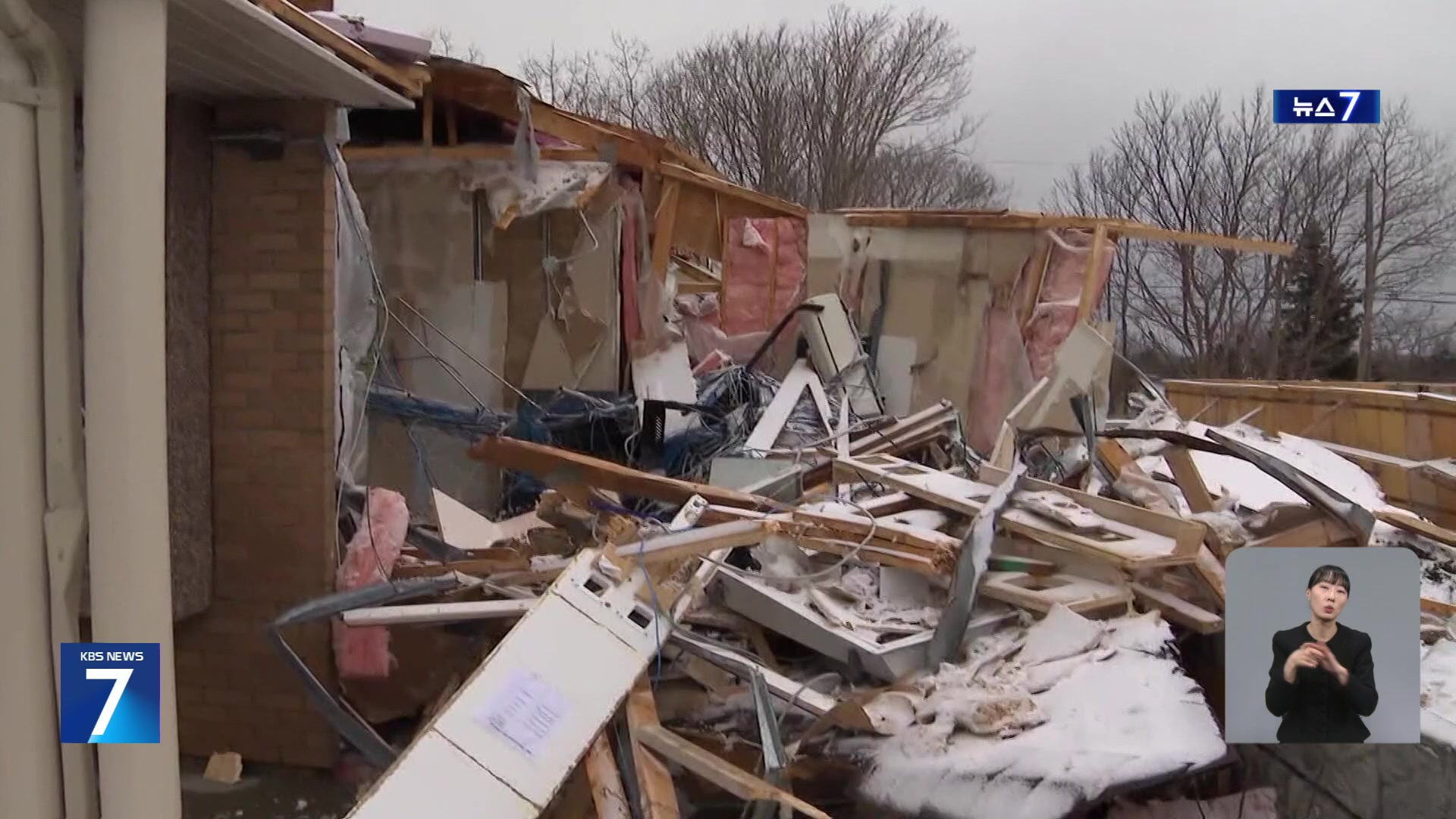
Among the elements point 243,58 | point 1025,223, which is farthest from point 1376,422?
point 243,58

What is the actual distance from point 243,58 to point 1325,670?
142 inches

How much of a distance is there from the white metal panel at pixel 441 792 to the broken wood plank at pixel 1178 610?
2411 mm

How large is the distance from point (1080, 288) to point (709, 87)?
19670mm

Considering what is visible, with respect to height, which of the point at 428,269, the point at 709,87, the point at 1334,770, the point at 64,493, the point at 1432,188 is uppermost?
the point at 709,87

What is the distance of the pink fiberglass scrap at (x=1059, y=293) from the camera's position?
8.26 metres

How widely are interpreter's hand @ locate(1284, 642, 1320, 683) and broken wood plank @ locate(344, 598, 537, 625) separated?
8.25ft

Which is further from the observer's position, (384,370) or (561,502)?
(384,370)

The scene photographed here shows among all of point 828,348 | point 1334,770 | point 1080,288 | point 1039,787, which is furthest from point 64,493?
point 1080,288

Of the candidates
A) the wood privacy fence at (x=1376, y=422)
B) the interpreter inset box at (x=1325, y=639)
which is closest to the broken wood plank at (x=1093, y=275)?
the wood privacy fence at (x=1376, y=422)

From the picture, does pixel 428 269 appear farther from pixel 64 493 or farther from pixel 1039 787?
pixel 1039 787

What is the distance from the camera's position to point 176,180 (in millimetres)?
3906

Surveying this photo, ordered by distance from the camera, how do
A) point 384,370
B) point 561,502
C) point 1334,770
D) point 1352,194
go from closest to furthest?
point 1334,770
point 561,502
point 384,370
point 1352,194

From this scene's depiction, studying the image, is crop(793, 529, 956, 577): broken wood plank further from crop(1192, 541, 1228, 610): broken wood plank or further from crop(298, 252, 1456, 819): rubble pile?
crop(1192, 541, 1228, 610): broken wood plank

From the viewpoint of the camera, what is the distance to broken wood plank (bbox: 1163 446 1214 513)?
5.12 meters
